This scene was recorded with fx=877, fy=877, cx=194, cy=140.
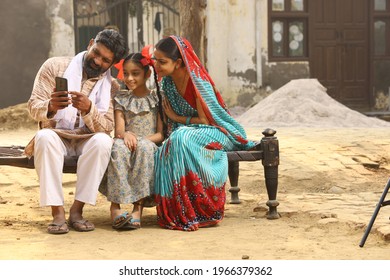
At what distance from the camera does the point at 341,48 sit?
1667 cm

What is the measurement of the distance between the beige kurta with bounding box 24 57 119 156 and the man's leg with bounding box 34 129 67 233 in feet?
0.59

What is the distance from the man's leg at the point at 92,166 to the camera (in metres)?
5.90

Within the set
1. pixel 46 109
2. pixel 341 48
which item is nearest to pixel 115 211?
pixel 46 109

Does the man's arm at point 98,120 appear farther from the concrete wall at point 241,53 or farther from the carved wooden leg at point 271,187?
the concrete wall at point 241,53

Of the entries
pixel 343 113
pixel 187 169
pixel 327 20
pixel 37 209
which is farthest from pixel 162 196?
pixel 327 20

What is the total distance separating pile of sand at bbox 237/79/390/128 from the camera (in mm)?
13298

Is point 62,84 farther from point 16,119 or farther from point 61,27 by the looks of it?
point 61,27

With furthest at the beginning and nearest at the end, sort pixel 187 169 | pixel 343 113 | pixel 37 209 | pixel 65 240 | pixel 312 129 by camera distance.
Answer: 1. pixel 343 113
2. pixel 312 129
3. pixel 37 209
4. pixel 187 169
5. pixel 65 240

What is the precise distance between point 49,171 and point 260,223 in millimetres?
1546

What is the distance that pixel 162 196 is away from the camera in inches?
240

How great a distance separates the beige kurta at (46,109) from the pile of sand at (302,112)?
6887mm

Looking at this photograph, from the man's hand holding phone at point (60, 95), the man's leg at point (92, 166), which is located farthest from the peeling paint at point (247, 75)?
the man's hand holding phone at point (60, 95)

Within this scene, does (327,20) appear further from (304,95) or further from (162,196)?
(162,196)

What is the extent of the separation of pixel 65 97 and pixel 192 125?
100cm
